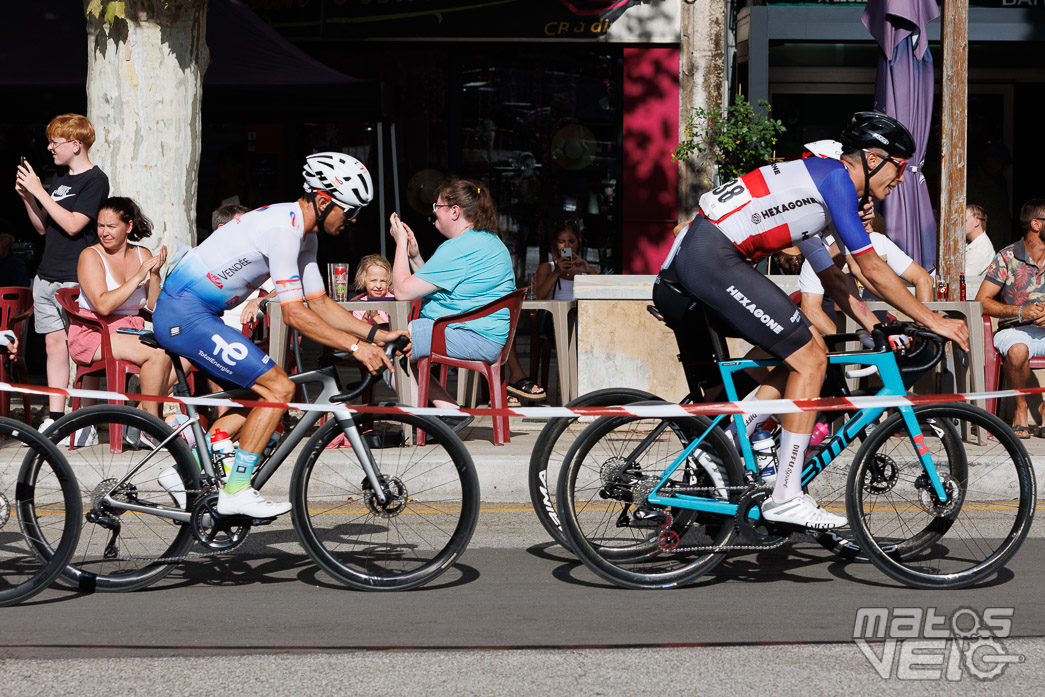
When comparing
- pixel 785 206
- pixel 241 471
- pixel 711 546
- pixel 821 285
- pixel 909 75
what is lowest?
pixel 711 546

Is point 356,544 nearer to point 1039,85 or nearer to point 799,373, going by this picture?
point 799,373

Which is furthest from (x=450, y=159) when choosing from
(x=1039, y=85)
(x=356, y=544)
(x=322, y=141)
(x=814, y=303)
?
(x=356, y=544)

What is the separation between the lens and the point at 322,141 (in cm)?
1452

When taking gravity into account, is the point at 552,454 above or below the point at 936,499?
above

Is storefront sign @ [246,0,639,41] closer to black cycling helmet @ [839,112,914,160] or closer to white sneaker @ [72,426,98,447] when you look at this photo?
black cycling helmet @ [839,112,914,160]

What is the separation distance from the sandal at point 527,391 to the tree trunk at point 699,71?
5.49m

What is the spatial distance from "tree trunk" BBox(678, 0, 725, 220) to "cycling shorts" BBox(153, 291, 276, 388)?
9647 mm

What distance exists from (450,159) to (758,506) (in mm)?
9981

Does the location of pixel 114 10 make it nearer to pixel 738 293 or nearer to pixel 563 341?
pixel 563 341

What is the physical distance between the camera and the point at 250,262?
5184mm

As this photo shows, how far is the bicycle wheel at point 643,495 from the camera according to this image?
202 inches

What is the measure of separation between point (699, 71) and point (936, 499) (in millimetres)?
9761

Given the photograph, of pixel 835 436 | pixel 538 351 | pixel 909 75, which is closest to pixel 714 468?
pixel 835 436

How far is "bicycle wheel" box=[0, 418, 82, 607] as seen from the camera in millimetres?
4887
